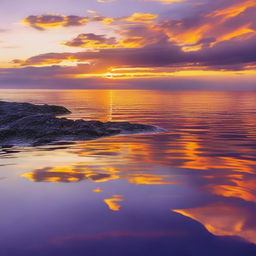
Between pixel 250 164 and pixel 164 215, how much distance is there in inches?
188

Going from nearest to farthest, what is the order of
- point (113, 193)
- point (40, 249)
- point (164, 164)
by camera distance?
point (40, 249)
point (113, 193)
point (164, 164)

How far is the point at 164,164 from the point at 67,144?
14.7 feet

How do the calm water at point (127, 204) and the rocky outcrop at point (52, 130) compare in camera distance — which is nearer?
the calm water at point (127, 204)

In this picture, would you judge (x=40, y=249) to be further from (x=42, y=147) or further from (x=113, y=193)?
(x=42, y=147)

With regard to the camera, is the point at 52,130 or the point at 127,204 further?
the point at 52,130

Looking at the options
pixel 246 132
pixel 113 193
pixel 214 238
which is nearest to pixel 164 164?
pixel 113 193

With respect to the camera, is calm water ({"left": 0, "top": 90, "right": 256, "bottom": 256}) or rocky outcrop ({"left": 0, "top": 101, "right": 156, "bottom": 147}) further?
rocky outcrop ({"left": 0, "top": 101, "right": 156, "bottom": 147})

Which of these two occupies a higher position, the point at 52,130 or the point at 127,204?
the point at 52,130

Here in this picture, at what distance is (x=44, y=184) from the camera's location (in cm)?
655

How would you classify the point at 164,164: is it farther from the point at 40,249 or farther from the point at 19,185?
the point at 40,249

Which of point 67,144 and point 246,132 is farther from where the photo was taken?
point 246,132

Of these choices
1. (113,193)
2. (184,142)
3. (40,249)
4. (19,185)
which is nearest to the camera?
(40,249)

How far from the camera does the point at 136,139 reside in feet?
44.3

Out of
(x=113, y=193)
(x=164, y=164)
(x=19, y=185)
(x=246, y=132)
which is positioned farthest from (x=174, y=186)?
(x=246, y=132)
